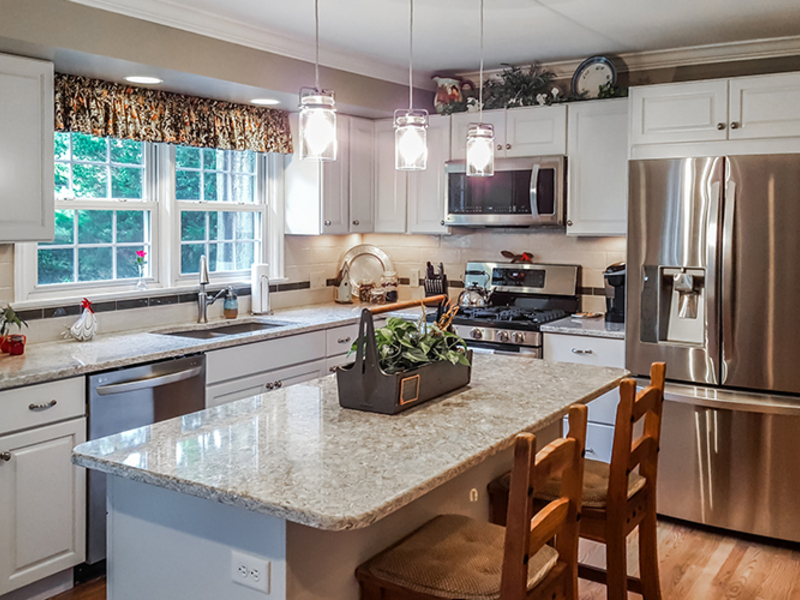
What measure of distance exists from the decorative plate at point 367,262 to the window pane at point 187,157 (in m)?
1.39

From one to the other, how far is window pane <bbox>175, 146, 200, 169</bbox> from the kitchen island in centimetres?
236

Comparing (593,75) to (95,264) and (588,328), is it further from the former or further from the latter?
(95,264)

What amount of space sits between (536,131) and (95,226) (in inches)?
101

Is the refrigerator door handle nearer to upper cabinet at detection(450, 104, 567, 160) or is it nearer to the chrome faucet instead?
upper cabinet at detection(450, 104, 567, 160)

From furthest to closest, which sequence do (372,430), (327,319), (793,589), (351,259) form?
(351,259) < (327,319) < (793,589) < (372,430)

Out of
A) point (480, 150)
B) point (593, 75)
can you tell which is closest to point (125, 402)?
point (480, 150)

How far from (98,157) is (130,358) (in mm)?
1243

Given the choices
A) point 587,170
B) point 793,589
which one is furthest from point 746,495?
point 587,170

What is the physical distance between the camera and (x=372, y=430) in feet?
7.01

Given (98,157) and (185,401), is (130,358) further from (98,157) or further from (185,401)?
(98,157)

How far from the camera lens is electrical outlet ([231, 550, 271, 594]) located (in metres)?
1.74

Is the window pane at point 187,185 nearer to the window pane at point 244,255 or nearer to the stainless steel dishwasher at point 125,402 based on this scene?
the window pane at point 244,255

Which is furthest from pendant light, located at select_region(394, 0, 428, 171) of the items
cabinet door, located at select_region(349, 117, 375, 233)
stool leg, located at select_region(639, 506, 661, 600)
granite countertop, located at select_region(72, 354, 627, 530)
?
cabinet door, located at select_region(349, 117, 375, 233)

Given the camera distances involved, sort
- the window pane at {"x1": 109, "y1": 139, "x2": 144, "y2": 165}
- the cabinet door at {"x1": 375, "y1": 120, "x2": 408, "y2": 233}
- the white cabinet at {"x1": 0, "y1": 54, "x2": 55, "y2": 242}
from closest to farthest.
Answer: the white cabinet at {"x1": 0, "y1": 54, "x2": 55, "y2": 242} < the window pane at {"x1": 109, "y1": 139, "x2": 144, "y2": 165} < the cabinet door at {"x1": 375, "y1": 120, "x2": 408, "y2": 233}
